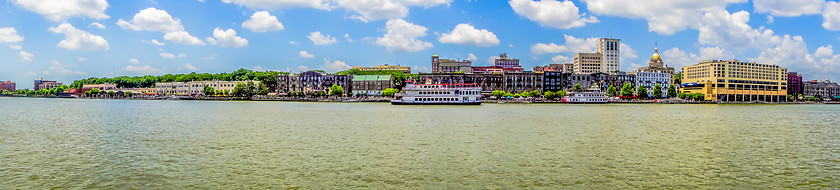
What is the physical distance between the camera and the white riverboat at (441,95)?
4213 inches

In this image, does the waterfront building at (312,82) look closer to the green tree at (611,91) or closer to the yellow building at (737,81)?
the green tree at (611,91)

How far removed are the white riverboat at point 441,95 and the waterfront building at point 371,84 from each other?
5123 cm

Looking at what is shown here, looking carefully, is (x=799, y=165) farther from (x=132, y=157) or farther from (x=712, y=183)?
(x=132, y=157)

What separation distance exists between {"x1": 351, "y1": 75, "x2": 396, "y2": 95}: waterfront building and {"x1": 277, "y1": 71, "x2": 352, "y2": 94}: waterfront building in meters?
3.00

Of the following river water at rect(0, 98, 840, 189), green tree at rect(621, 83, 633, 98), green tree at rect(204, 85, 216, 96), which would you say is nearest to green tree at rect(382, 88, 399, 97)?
green tree at rect(621, 83, 633, 98)

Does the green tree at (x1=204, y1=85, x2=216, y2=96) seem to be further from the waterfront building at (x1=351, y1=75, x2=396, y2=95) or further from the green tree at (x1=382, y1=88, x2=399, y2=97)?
the green tree at (x1=382, y1=88, x2=399, y2=97)

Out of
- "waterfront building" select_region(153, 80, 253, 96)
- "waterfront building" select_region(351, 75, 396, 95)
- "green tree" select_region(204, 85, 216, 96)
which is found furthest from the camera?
"waterfront building" select_region(153, 80, 253, 96)

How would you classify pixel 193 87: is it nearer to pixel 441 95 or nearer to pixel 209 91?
pixel 209 91

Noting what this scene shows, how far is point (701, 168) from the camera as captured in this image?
865 inches

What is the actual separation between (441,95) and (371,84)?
57829 mm

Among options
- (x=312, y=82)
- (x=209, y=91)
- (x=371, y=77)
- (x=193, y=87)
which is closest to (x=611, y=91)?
(x=371, y=77)

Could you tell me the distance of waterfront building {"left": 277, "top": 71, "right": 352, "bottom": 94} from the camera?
167250mm

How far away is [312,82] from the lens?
169625 mm

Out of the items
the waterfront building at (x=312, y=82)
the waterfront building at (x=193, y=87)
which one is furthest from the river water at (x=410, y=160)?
the waterfront building at (x=193, y=87)
